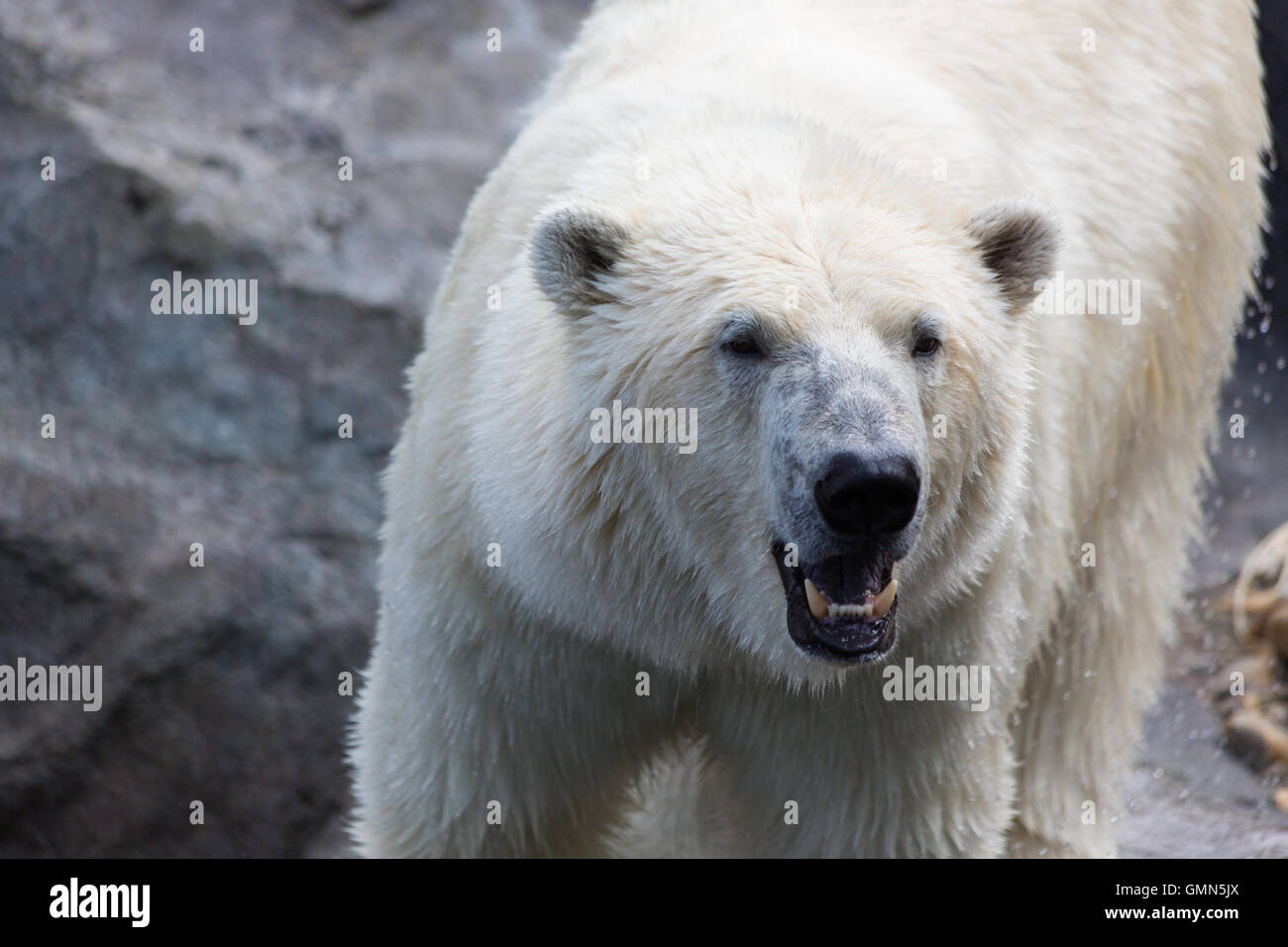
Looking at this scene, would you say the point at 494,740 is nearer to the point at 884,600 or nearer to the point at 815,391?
the point at 884,600

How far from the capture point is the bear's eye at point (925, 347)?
8.22 ft

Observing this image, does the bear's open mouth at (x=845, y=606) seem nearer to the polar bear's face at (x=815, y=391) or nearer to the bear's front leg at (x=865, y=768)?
the polar bear's face at (x=815, y=391)

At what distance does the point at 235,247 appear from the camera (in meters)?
5.76

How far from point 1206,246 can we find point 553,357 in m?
2.26

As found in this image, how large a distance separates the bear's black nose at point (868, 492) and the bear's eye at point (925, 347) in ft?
1.03

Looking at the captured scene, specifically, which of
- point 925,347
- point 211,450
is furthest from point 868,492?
point 211,450

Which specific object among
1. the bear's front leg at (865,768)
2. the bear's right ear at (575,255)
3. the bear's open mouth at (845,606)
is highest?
the bear's right ear at (575,255)

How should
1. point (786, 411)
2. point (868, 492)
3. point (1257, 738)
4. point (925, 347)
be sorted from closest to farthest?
1. point (868, 492)
2. point (786, 411)
3. point (925, 347)
4. point (1257, 738)

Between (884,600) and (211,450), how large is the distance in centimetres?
364

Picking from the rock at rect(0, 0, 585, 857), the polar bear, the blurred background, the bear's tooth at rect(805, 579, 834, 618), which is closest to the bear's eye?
the polar bear

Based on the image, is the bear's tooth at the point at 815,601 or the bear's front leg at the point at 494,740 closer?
the bear's tooth at the point at 815,601

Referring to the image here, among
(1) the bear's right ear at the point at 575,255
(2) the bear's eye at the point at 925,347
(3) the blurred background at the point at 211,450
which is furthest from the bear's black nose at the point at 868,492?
(3) the blurred background at the point at 211,450

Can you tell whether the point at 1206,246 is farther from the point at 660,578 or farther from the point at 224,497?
the point at 224,497

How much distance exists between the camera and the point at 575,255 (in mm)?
2566
